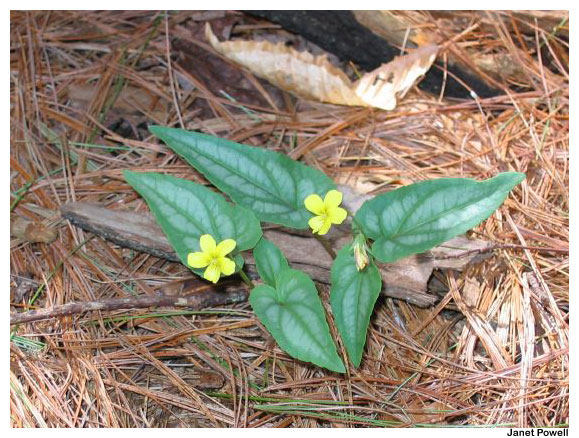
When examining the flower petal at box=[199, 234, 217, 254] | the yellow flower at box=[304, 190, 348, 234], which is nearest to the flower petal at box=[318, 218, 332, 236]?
the yellow flower at box=[304, 190, 348, 234]

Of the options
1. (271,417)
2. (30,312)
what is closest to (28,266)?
(30,312)

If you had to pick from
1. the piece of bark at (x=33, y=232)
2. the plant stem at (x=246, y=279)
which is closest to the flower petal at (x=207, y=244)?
the plant stem at (x=246, y=279)

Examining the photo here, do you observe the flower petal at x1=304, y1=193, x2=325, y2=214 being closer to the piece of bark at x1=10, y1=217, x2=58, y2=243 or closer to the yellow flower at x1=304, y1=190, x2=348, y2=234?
the yellow flower at x1=304, y1=190, x2=348, y2=234

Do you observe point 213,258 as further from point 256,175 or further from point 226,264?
point 256,175

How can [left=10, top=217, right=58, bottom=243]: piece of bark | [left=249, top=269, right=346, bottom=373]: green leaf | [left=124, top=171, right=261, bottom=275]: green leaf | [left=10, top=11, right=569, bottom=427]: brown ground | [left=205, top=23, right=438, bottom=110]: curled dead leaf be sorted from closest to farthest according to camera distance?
1. [left=249, top=269, right=346, bottom=373]: green leaf
2. [left=10, top=11, right=569, bottom=427]: brown ground
3. [left=124, top=171, right=261, bottom=275]: green leaf
4. [left=10, top=217, right=58, bottom=243]: piece of bark
5. [left=205, top=23, right=438, bottom=110]: curled dead leaf

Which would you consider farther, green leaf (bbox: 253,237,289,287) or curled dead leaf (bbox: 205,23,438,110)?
curled dead leaf (bbox: 205,23,438,110)

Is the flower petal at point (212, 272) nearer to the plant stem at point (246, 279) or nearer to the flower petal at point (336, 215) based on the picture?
the plant stem at point (246, 279)
